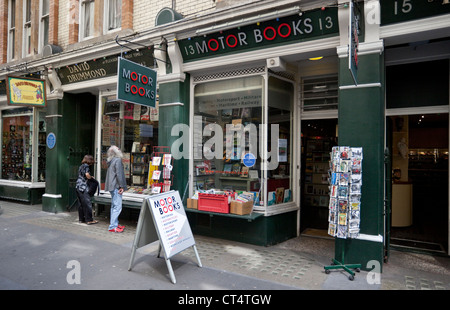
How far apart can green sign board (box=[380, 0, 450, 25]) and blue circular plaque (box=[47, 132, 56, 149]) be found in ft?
29.3

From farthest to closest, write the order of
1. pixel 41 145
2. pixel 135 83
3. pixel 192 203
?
pixel 41 145 < pixel 192 203 < pixel 135 83

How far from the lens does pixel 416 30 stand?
4918 millimetres

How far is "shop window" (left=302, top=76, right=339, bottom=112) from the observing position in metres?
6.88

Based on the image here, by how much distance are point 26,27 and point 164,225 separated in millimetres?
10716

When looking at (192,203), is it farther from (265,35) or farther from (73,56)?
(73,56)

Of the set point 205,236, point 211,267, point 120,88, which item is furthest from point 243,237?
point 120,88

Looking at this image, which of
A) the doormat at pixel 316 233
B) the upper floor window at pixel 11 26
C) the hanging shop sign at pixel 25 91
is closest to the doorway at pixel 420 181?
the doormat at pixel 316 233

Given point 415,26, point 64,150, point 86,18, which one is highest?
point 86,18

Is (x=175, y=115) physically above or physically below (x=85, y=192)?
above

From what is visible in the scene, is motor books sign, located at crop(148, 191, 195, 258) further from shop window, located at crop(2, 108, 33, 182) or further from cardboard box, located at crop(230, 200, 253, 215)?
shop window, located at crop(2, 108, 33, 182)

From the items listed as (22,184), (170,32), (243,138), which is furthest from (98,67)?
(22,184)

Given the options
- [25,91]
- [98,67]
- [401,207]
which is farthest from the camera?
[25,91]

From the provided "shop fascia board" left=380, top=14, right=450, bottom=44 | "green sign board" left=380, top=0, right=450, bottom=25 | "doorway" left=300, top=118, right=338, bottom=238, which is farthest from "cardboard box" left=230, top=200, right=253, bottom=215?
"green sign board" left=380, top=0, right=450, bottom=25
